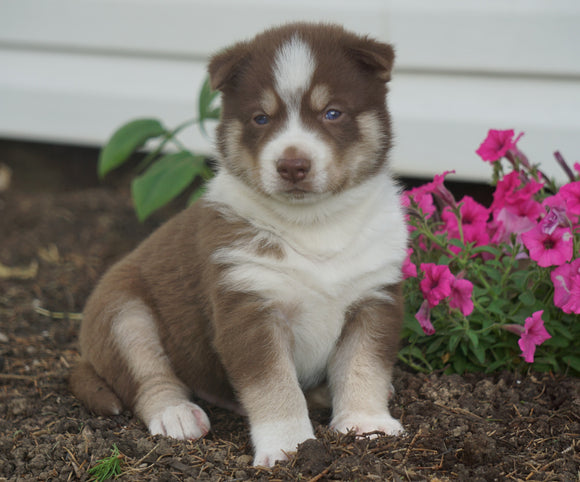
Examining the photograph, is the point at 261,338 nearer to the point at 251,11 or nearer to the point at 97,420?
the point at 97,420

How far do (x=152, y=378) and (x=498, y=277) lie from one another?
5.85 feet

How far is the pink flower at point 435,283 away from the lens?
Answer: 3.70 m

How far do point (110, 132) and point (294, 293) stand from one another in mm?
4552

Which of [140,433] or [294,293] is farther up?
[294,293]

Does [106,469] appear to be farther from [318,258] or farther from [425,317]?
[425,317]

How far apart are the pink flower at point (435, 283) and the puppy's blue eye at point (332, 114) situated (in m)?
0.92

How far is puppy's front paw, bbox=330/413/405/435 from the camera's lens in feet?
10.6

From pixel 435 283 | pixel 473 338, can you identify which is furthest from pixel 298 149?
pixel 473 338

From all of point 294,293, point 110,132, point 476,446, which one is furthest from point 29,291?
point 476,446

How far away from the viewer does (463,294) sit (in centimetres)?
373

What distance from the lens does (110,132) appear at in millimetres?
7391

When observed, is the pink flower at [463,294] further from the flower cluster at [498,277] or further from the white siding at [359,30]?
the white siding at [359,30]

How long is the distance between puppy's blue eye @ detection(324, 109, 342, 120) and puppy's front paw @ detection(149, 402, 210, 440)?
1473 millimetres

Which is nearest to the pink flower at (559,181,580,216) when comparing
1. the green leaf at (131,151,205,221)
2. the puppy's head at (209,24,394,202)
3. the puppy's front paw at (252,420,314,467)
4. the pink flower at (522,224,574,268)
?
the pink flower at (522,224,574,268)
